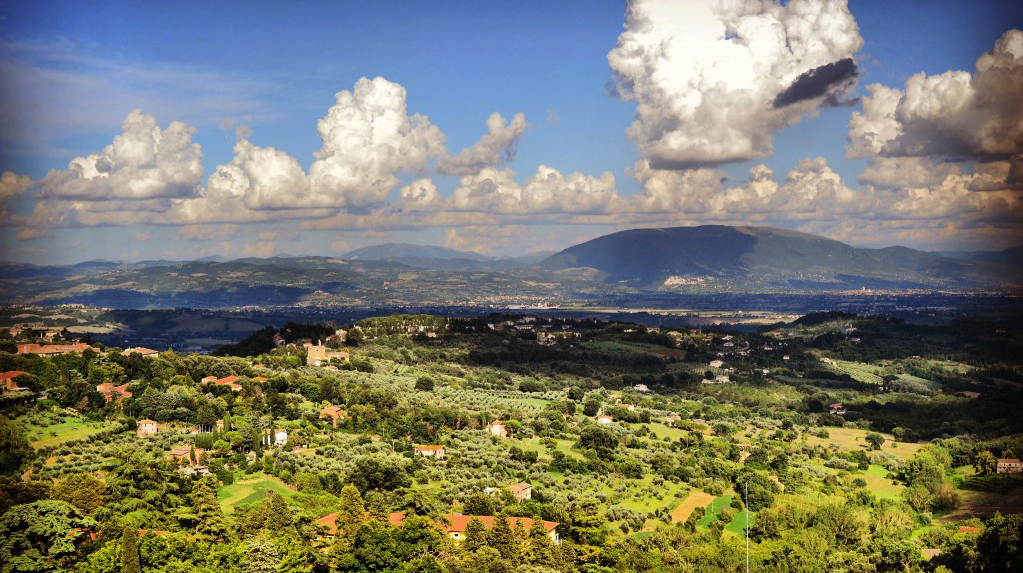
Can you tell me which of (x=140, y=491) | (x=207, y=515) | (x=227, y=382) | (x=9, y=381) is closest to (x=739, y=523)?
(x=207, y=515)

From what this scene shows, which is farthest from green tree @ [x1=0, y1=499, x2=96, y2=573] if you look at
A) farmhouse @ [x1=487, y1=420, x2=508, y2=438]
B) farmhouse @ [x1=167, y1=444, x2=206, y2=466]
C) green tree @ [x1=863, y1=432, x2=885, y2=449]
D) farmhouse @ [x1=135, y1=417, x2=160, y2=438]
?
green tree @ [x1=863, y1=432, x2=885, y2=449]

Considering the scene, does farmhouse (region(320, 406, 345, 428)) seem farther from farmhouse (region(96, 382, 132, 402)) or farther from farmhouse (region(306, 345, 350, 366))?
farmhouse (region(306, 345, 350, 366))

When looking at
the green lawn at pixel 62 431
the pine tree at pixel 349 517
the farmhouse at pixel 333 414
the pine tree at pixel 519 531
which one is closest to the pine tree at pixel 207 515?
the pine tree at pixel 349 517

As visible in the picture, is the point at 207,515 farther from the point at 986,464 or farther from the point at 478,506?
the point at 986,464

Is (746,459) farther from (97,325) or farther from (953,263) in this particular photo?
(953,263)

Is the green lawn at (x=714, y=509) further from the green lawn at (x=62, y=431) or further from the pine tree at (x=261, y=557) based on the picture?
the green lawn at (x=62, y=431)

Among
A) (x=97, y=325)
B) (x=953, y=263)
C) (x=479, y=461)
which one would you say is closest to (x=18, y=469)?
(x=479, y=461)

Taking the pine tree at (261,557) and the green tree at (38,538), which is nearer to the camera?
the green tree at (38,538)
